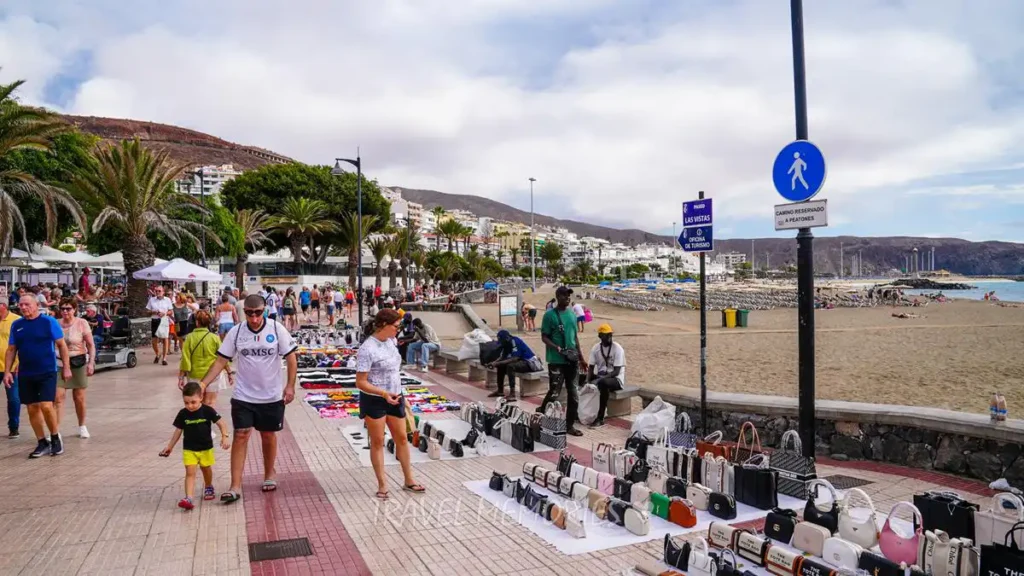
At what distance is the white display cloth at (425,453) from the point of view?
7137mm

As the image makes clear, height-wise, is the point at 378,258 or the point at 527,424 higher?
the point at 378,258

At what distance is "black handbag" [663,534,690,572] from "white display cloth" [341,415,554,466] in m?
3.33

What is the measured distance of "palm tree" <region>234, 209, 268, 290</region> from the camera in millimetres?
43625

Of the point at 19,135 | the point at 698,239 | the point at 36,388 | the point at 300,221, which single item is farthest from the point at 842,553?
the point at 300,221

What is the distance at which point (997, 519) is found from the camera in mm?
4016

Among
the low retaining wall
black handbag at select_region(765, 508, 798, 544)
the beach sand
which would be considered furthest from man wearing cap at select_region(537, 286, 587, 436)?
the beach sand

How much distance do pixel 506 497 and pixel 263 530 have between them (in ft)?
6.46

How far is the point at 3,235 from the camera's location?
1734 centimetres

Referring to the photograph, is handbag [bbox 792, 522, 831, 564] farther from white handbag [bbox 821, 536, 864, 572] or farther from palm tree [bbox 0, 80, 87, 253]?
palm tree [bbox 0, 80, 87, 253]

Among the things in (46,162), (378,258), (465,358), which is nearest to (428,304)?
(46,162)

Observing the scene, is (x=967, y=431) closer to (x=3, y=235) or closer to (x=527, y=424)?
(x=527, y=424)

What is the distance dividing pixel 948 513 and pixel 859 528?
61 centimetres

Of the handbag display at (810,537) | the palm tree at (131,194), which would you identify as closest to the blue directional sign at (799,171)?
the handbag display at (810,537)

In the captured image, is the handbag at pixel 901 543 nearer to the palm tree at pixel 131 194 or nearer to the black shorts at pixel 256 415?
the black shorts at pixel 256 415
